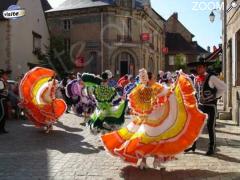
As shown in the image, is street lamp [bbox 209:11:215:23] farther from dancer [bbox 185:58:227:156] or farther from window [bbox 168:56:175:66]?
window [bbox 168:56:175:66]

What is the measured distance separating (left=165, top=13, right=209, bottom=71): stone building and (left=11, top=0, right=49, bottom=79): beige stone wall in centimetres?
4021

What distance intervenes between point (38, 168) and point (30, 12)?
1108 inches

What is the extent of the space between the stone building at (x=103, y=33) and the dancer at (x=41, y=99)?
106ft

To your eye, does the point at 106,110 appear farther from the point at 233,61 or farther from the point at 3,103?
the point at 233,61

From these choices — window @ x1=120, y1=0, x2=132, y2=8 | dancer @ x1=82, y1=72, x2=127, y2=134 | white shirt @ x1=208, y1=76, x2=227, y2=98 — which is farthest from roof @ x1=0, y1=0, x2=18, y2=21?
white shirt @ x1=208, y1=76, x2=227, y2=98

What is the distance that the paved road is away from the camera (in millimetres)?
8156

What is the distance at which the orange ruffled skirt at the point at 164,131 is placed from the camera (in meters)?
8.08

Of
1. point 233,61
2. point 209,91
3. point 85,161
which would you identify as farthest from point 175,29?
point 85,161

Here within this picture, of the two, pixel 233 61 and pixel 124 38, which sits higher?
pixel 124 38

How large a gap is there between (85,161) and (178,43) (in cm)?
7372

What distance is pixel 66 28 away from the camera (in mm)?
51281

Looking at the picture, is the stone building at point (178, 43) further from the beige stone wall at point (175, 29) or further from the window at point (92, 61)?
→ the window at point (92, 61)

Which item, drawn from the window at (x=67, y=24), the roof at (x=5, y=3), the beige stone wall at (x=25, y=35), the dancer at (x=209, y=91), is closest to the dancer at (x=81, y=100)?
the dancer at (x=209, y=91)

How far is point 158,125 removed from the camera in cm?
826
